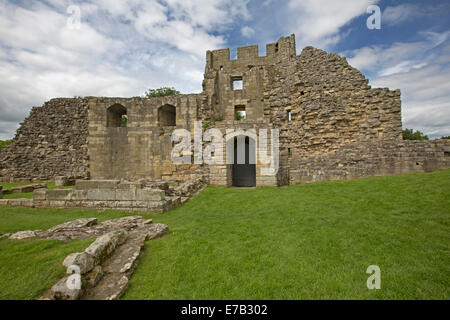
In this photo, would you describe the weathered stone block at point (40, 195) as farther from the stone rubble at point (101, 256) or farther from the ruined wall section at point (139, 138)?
the ruined wall section at point (139, 138)

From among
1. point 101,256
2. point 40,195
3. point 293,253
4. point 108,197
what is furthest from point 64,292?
point 40,195

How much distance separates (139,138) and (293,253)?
51.0ft

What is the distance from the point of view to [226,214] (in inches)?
287

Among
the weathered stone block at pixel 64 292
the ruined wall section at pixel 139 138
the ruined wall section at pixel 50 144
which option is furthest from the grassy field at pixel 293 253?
the ruined wall section at pixel 50 144

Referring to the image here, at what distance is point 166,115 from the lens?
59.1ft

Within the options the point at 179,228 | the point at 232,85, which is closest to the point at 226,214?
the point at 179,228

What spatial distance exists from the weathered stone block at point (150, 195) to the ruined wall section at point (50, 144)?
12513mm

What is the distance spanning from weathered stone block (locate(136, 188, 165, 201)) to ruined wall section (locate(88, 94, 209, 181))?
24.8 ft

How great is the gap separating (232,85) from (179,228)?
56.8 feet

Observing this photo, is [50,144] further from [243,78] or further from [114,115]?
[243,78]

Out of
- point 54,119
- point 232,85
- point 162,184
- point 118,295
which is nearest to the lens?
point 118,295

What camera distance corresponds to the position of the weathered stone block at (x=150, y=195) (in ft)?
27.0

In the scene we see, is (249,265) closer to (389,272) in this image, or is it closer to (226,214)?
(389,272)

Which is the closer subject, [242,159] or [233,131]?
[233,131]
